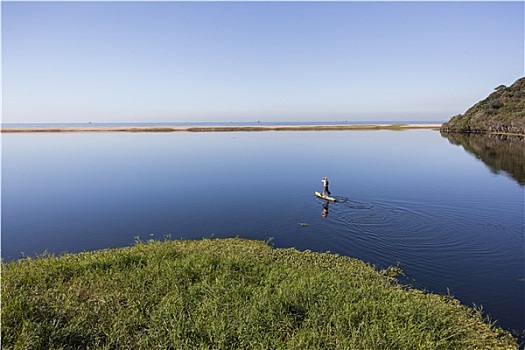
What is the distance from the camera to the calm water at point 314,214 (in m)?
15.4

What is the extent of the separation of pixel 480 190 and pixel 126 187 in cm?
3521

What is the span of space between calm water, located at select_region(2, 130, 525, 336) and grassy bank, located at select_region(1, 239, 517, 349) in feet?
11.7

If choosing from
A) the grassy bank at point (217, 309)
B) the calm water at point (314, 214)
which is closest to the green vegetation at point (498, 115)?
the calm water at point (314, 214)

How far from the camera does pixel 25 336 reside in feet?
25.6

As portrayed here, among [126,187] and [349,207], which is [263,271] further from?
[126,187]

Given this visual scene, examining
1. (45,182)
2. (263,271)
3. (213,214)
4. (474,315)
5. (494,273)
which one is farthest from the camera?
(45,182)

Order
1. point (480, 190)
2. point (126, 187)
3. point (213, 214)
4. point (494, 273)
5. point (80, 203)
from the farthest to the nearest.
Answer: point (126, 187) < point (480, 190) < point (80, 203) < point (213, 214) < point (494, 273)

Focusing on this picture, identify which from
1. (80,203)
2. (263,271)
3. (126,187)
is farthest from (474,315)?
(126,187)

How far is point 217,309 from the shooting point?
385 inches

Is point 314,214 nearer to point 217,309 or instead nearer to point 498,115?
point 217,309

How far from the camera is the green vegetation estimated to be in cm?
8231

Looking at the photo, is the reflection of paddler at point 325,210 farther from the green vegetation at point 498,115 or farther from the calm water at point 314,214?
the green vegetation at point 498,115

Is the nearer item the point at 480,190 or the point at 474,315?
the point at 474,315

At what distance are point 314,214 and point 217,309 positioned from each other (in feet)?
48.2
